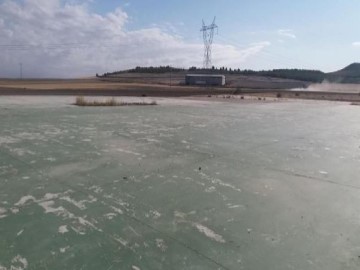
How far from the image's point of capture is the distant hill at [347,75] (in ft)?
399

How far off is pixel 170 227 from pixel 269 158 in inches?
151

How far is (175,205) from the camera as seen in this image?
4137mm

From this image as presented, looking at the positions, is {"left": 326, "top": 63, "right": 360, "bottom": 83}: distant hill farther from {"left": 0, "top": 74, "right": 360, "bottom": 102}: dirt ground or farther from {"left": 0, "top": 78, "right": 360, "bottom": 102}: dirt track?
{"left": 0, "top": 78, "right": 360, "bottom": 102}: dirt track

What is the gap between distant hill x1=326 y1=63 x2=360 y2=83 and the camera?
122 metres

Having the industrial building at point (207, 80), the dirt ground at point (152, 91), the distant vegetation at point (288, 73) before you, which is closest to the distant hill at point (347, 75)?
the distant vegetation at point (288, 73)

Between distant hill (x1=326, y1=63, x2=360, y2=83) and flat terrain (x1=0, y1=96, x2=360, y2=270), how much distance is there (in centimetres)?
12475

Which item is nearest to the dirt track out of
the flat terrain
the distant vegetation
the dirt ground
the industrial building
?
the dirt ground

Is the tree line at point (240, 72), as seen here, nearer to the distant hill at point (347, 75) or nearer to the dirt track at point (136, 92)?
the distant hill at point (347, 75)

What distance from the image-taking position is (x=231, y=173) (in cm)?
567

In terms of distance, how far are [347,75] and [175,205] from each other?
14316cm

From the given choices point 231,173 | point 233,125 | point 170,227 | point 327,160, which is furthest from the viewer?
point 233,125

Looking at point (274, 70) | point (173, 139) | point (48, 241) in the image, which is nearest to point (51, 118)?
point (173, 139)

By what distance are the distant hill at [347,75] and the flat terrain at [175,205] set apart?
12475cm

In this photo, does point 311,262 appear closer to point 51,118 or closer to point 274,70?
point 51,118
